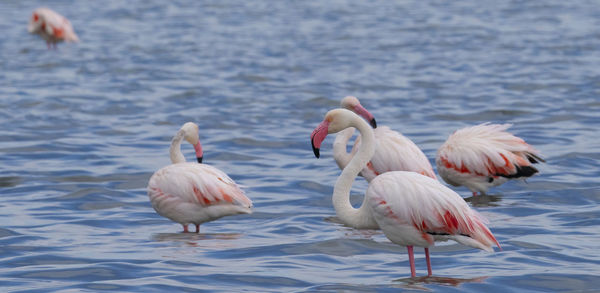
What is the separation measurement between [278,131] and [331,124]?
19.5ft

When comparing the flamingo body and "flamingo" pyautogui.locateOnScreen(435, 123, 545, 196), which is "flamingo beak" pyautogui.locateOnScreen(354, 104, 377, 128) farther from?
the flamingo body

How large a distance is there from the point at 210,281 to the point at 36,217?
9.21ft

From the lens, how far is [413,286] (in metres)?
6.32

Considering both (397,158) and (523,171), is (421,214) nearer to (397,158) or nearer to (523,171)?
(397,158)

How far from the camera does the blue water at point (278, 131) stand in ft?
22.4

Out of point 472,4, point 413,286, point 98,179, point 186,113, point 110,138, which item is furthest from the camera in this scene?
point 472,4

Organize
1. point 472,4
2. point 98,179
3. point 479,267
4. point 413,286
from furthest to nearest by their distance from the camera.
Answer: point 472,4
point 98,179
point 479,267
point 413,286

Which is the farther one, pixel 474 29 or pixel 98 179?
pixel 474 29

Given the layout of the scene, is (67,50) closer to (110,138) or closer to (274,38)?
(274,38)

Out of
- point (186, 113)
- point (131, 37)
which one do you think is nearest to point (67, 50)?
point (131, 37)

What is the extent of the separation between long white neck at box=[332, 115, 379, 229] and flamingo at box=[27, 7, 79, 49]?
1654 centimetres

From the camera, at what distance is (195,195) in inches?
309

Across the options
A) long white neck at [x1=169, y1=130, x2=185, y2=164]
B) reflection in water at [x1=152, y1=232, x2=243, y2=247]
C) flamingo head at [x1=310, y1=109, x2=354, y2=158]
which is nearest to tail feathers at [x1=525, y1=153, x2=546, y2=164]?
flamingo head at [x1=310, y1=109, x2=354, y2=158]

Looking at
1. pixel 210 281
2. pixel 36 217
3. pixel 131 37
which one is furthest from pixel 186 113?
pixel 131 37
